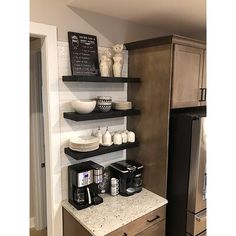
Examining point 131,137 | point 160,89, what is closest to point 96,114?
point 131,137

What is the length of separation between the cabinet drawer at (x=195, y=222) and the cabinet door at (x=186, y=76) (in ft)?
3.05

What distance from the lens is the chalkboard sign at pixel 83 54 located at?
1845mm

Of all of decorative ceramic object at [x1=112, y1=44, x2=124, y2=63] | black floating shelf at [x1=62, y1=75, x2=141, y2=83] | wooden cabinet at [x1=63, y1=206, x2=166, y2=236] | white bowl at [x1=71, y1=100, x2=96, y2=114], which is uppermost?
decorative ceramic object at [x1=112, y1=44, x2=124, y2=63]

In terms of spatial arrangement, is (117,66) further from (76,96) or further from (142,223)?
(142,223)

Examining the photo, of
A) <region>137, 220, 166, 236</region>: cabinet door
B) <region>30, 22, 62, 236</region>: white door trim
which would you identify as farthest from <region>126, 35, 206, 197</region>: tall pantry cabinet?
<region>30, 22, 62, 236</region>: white door trim

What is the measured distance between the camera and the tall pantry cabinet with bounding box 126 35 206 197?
1885mm

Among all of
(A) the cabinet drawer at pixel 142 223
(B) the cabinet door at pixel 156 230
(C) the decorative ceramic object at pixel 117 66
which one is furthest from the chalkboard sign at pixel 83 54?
(B) the cabinet door at pixel 156 230

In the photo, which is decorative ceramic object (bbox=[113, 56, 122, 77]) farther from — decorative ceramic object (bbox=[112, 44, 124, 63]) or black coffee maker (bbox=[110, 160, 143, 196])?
black coffee maker (bbox=[110, 160, 143, 196])

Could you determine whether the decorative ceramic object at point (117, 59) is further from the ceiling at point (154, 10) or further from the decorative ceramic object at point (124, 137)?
the decorative ceramic object at point (124, 137)

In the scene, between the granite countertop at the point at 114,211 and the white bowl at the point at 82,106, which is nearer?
the granite countertop at the point at 114,211

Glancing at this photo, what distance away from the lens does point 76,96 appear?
1.95 meters

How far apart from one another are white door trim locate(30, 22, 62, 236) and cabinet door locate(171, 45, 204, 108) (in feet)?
3.13

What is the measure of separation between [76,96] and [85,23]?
609mm
